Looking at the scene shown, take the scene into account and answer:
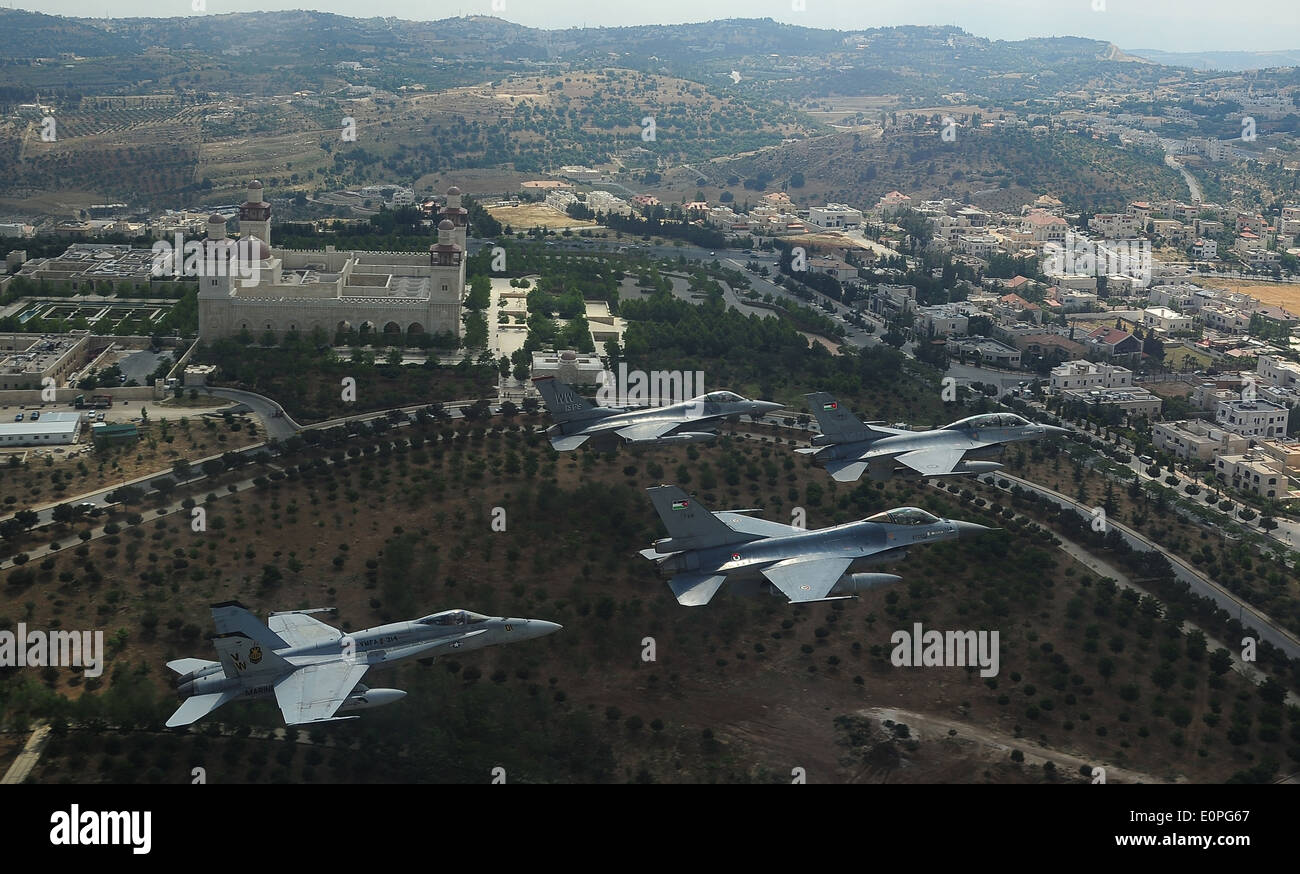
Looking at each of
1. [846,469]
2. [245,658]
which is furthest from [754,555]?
[245,658]

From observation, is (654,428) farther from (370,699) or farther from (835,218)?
(835,218)

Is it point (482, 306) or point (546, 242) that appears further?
point (546, 242)

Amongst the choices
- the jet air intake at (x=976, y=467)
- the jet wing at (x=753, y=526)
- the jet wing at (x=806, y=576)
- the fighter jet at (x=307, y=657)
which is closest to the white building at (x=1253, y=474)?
the jet air intake at (x=976, y=467)

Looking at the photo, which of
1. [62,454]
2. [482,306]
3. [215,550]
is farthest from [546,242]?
[215,550]

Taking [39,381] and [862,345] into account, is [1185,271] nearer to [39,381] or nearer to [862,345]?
[862,345]

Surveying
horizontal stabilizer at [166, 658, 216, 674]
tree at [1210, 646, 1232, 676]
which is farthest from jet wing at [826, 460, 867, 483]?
horizontal stabilizer at [166, 658, 216, 674]

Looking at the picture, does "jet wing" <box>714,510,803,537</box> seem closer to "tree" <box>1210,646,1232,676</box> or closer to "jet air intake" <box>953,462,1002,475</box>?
"jet air intake" <box>953,462,1002,475</box>
